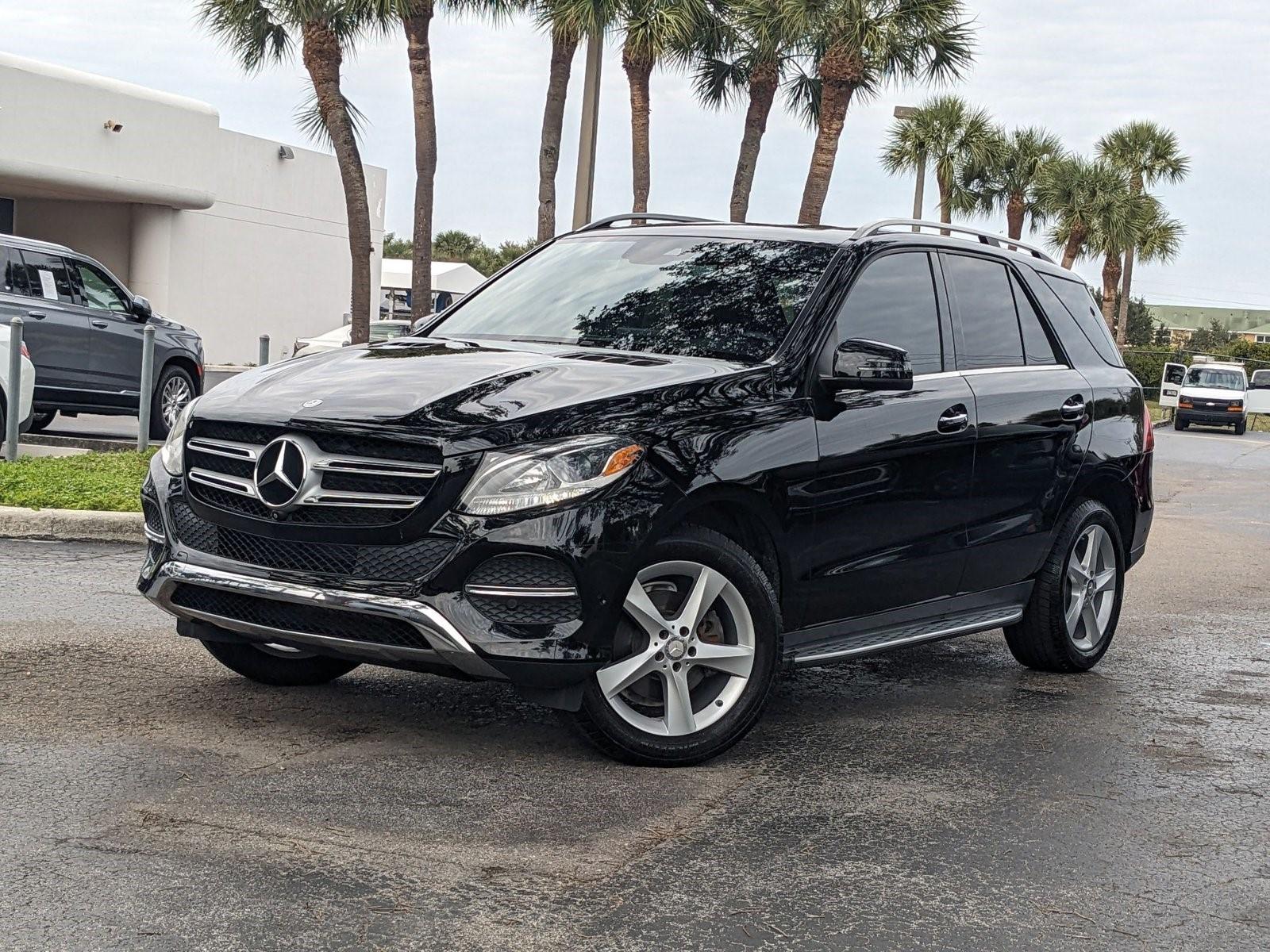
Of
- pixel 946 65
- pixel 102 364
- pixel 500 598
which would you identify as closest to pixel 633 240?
pixel 500 598

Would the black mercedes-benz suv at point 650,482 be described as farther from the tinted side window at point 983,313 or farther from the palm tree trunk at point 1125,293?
the palm tree trunk at point 1125,293

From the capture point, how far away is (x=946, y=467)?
623 cm

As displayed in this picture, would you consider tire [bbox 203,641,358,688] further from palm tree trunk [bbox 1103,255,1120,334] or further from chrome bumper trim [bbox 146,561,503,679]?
palm tree trunk [bbox 1103,255,1120,334]

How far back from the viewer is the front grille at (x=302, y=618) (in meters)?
4.88

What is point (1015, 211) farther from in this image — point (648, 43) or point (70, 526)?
point (70, 526)

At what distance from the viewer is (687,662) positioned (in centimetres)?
521

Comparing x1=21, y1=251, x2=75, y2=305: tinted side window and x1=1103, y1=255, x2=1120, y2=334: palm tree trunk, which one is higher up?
x1=1103, y1=255, x2=1120, y2=334: palm tree trunk

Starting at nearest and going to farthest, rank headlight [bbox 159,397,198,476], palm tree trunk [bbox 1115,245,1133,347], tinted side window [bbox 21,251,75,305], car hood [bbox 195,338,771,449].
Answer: car hood [bbox 195,338,771,449] → headlight [bbox 159,397,198,476] → tinted side window [bbox 21,251,75,305] → palm tree trunk [bbox 1115,245,1133,347]

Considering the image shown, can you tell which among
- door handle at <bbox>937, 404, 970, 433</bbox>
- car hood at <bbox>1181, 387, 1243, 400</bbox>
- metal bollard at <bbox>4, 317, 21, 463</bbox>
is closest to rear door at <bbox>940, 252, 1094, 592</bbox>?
door handle at <bbox>937, 404, 970, 433</bbox>

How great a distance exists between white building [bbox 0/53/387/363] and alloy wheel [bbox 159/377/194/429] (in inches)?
717

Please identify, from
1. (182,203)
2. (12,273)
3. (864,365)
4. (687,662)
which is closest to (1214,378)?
(182,203)

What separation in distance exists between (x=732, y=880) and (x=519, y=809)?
0.79m

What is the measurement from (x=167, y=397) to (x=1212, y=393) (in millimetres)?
34439

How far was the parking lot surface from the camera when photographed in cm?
390
